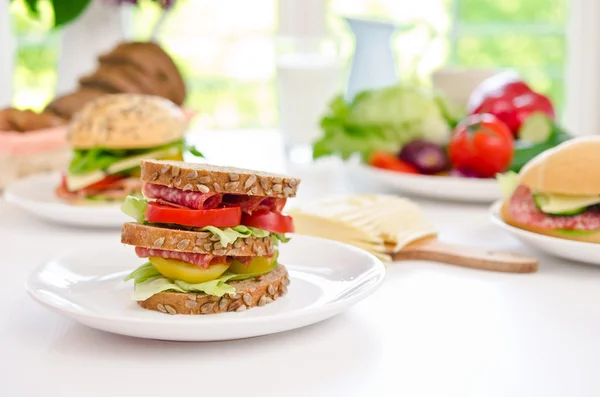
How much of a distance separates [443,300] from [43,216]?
1065 mm

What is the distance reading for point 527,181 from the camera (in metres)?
1.71

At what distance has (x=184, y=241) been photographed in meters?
1.29

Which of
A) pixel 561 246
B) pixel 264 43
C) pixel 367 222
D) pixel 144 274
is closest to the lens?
pixel 144 274

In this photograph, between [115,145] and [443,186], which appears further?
[443,186]

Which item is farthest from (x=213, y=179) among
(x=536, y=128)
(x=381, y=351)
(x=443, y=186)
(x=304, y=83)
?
(x=304, y=83)

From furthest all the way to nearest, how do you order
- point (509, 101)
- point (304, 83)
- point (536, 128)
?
point (304, 83) < point (509, 101) < point (536, 128)

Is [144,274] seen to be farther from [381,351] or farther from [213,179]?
[381,351]

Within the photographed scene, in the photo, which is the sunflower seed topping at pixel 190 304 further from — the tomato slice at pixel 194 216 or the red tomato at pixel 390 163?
the red tomato at pixel 390 163

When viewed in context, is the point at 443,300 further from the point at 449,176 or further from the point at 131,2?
the point at 131,2

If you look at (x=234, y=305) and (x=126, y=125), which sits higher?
(x=126, y=125)

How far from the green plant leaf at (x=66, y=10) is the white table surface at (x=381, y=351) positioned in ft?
4.81

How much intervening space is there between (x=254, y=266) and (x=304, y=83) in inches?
67.8

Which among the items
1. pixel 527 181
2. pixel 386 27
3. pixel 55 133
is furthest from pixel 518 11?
pixel 527 181

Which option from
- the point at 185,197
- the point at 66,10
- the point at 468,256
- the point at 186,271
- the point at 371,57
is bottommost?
the point at 468,256
